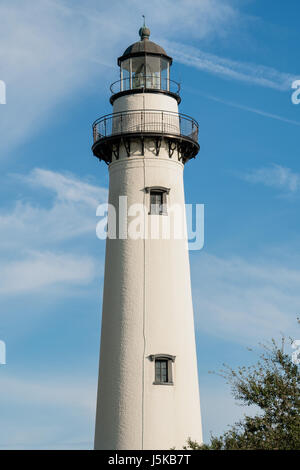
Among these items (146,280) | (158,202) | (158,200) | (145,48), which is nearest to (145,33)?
(145,48)

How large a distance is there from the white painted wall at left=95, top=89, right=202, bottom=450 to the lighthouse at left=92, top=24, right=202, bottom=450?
5 centimetres

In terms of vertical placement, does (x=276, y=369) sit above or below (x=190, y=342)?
below

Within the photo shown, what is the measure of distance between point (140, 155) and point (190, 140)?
8.75 ft

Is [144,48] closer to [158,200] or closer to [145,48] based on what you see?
[145,48]

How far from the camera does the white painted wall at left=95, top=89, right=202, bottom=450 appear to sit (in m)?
38.5

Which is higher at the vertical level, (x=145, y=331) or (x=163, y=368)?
(x=145, y=331)

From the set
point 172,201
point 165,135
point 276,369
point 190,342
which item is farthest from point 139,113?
point 276,369

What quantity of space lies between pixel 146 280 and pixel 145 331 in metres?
2.35

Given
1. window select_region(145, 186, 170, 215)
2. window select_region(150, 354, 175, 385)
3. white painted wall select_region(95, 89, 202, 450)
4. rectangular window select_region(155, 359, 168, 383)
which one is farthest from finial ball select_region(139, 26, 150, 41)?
rectangular window select_region(155, 359, 168, 383)

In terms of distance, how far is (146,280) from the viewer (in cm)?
3997

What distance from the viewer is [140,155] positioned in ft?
137

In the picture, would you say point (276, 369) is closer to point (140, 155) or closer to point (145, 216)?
point (145, 216)

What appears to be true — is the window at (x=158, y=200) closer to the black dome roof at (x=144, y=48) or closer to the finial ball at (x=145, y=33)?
the black dome roof at (x=144, y=48)

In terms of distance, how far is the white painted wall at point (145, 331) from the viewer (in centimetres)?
3847
